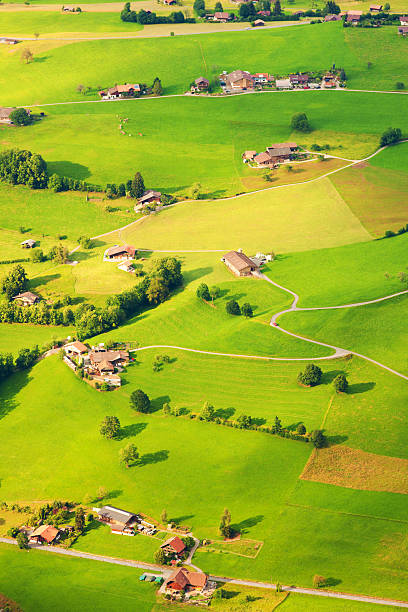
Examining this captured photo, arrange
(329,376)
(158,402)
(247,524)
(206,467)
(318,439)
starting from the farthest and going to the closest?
(329,376)
(158,402)
(318,439)
(206,467)
(247,524)

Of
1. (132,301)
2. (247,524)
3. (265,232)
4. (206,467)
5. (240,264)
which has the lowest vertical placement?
(247,524)

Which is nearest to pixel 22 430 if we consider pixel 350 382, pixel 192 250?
pixel 350 382

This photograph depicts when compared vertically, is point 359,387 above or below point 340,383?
below

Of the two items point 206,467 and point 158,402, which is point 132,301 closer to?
point 158,402

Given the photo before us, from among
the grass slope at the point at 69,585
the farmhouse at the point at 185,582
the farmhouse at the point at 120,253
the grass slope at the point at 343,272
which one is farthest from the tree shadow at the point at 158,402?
the farmhouse at the point at 120,253

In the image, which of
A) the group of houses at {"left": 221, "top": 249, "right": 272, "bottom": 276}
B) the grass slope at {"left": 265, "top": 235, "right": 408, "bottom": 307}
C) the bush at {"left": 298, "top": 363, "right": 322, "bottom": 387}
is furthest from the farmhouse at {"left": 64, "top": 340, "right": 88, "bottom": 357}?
the grass slope at {"left": 265, "top": 235, "right": 408, "bottom": 307}

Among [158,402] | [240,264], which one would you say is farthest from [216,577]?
[240,264]

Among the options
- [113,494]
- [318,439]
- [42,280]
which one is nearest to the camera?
[113,494]
